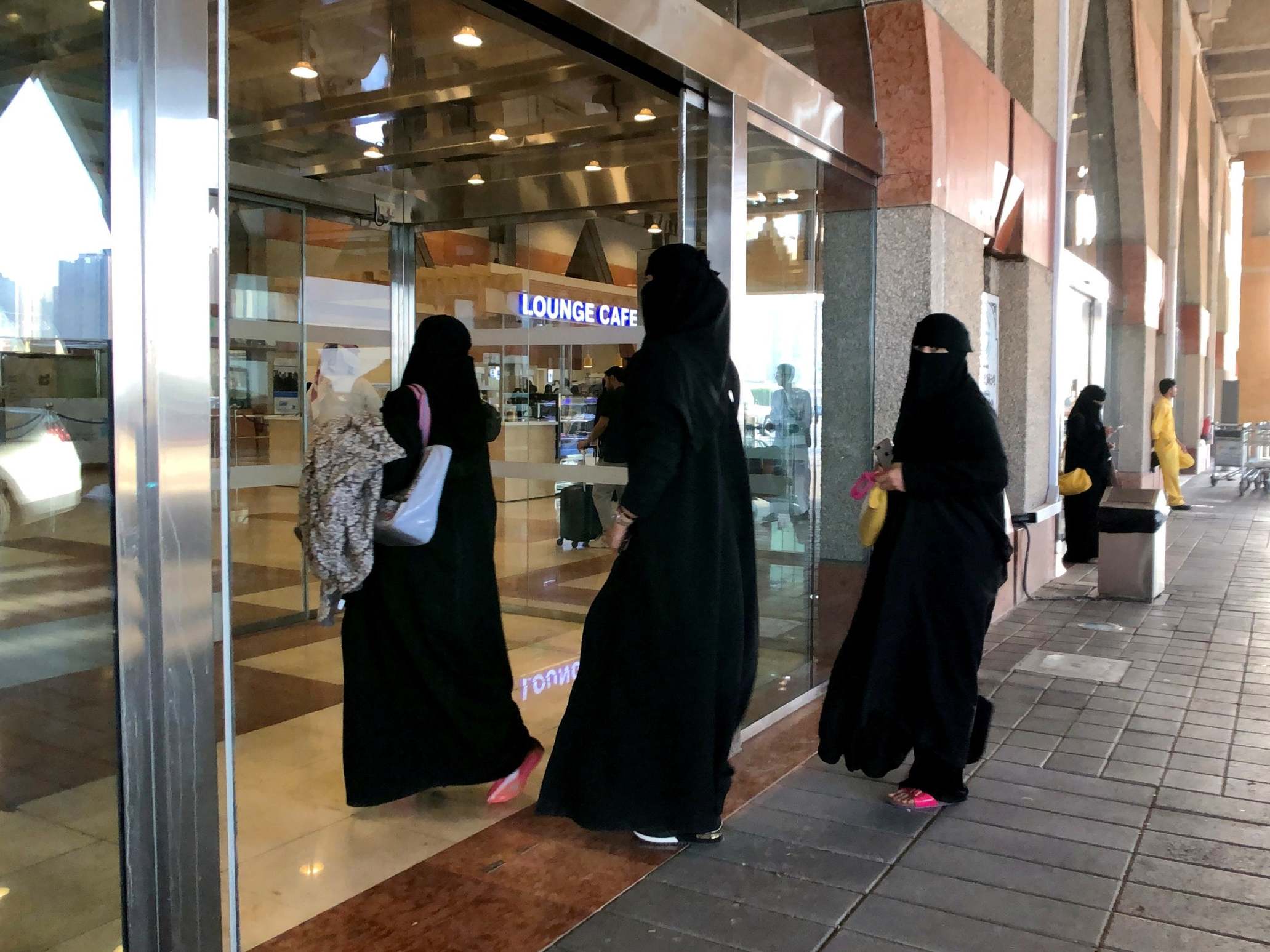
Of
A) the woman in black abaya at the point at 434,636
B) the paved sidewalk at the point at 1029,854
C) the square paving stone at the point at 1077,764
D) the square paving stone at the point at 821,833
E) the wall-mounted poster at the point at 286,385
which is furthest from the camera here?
the wall-mounted poster at the point at 286,385

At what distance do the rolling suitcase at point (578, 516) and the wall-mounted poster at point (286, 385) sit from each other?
1818 millimetres

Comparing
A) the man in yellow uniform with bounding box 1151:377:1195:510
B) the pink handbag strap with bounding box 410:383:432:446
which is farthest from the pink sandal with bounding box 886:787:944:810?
the man in yellow uniform with bounding box 1151:377:1195:510

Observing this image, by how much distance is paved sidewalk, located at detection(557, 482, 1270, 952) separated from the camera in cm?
288

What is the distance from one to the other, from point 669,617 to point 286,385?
4241 mm

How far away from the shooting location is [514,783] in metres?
3.88

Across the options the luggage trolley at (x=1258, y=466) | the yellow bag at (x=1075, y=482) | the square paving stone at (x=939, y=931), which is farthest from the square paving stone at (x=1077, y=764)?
the luggage trolley at (x=1258, y=466)

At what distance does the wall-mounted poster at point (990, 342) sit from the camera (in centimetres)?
728

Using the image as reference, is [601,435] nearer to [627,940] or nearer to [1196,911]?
[627,940]

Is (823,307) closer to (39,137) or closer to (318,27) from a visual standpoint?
(318,27)

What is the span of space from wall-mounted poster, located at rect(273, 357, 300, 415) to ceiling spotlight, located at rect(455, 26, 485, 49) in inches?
90.4

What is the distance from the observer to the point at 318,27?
556cm

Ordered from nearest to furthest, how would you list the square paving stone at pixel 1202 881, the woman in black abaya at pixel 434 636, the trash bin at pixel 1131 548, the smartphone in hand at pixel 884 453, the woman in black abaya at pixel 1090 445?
the square paving stone at pixel 1202 881 → the woman in black abaya at pixel 434 636 → the smartphone in hand at pixel 884 453 → the trash bin at pixel 1131 548 → the woman in black abaya at pixel 1090 445

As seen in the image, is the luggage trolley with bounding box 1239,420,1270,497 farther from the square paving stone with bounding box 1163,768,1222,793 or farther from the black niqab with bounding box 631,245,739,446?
the black niqab with bounding box 631,245,739,446

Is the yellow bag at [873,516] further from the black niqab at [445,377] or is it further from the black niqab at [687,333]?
the black niqab at [445,377]
